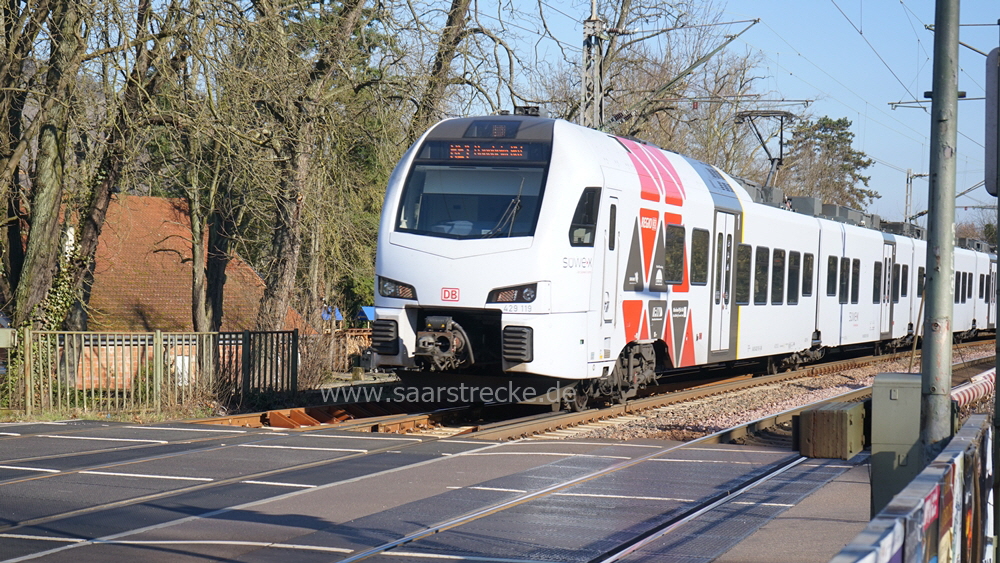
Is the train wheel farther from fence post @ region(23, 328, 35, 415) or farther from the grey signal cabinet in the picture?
the grey signal cabinet

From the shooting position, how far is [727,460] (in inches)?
400

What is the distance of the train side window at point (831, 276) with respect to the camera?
22438mm

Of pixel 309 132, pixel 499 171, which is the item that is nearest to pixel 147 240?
pixel 309 132

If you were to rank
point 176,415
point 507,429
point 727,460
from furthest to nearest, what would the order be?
point 176,415 < point 507,429 < point 727,460

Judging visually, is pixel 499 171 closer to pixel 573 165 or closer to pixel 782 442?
pixel 573 165

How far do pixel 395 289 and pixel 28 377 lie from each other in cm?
545

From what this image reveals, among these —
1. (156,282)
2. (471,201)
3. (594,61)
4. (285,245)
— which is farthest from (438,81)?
(156,282)

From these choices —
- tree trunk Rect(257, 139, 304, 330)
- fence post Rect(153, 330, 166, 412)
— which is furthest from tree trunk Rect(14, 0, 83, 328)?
tree trunk Rect(257, 139, 304, 330)

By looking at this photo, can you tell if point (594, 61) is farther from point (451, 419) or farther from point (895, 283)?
point (451, 419)

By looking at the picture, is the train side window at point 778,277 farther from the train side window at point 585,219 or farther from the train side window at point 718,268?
the train side window at point 585,219

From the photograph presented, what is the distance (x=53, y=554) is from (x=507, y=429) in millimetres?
6219

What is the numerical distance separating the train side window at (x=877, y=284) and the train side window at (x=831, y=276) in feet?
11.2

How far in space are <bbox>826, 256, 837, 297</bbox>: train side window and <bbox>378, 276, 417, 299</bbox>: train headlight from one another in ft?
41.4

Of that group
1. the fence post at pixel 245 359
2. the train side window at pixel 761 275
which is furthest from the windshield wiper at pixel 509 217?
the train side window at pixel 761 275
